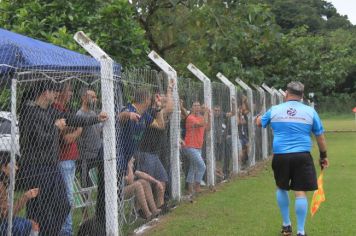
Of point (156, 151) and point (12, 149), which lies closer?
point (12, 149)

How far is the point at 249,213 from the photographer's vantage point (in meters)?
8.59

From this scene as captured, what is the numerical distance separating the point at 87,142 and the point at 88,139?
36 millimetres

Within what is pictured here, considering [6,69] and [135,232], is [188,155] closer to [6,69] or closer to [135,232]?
[135,232]

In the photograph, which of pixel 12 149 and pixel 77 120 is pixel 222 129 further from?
pixel 12 149

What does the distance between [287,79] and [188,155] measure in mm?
17083

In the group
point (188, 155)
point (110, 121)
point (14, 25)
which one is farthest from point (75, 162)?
point (14, 25)

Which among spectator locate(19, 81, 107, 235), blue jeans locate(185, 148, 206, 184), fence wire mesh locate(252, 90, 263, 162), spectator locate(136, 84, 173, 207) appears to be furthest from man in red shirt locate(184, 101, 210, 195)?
fence wire mesh locate(252, 90, 263, 162)

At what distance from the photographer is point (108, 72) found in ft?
21.2

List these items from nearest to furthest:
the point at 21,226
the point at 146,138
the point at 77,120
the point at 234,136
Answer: the point at 21,226, the point at 77,120, the point at 146,138, the point at 234,136

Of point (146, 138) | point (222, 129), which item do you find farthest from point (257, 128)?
point (146, 138)

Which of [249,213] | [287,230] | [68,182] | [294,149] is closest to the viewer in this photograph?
[68,182]

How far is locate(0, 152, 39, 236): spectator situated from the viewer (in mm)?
4781

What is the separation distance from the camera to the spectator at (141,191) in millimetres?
7344

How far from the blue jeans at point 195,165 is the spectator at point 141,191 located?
188 centimetres
